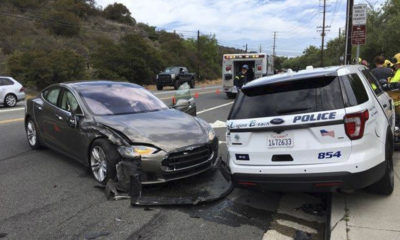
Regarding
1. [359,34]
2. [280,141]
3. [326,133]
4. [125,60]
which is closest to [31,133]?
[280,141]

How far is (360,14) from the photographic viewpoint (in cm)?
1171

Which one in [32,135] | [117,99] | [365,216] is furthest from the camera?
[32,135]

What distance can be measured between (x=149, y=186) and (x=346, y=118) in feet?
9.13

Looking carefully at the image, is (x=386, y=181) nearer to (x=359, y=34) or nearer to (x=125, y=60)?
(x=359, y=34)

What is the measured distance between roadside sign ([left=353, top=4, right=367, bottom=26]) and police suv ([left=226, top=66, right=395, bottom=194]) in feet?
26.7

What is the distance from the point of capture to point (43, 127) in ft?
23.5

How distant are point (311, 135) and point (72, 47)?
1727 inches

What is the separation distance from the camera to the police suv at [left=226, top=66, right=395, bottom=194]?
3881mm

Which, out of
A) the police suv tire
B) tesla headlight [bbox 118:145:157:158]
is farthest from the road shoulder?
tesla headlight [bbox 118:145:157:158]

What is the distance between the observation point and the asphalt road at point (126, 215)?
4.00 metres

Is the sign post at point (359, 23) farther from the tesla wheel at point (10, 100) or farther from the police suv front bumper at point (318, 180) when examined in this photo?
the tesla wheel at point (10, 100)

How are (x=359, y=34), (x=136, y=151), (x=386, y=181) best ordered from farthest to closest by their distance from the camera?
(x=359, y=34) → (x=136, y=151) → (x=386, y=181)

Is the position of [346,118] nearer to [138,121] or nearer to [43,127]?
[138,121]

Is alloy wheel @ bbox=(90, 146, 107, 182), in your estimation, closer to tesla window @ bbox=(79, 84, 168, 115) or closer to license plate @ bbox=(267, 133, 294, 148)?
tesla window @ bbox=(79, 84, 168, 115)
